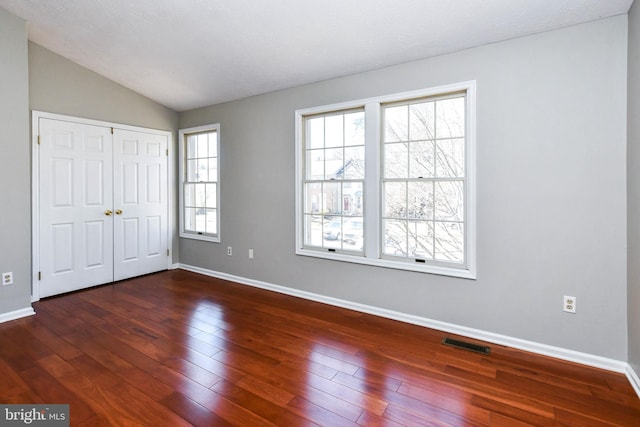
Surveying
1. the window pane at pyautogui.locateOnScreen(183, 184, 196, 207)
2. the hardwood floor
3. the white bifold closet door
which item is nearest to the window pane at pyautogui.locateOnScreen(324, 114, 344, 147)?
the hardwood floor

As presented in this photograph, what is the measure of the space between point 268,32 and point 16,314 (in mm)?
3593

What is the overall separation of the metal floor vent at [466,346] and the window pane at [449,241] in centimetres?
68

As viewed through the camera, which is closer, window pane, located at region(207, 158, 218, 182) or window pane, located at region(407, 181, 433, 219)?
window pane, located at region(407, 181, 433, 219)

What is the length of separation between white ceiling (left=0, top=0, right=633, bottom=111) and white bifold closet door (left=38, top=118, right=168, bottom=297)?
0.97 m

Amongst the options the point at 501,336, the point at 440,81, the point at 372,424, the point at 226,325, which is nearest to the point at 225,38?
the point at 440,81

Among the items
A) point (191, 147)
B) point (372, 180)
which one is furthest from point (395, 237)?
point (191, 147)

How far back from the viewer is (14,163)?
3.10 meters

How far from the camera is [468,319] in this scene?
2773 mm

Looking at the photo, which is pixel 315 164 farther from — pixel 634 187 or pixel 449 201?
pixel 634 187

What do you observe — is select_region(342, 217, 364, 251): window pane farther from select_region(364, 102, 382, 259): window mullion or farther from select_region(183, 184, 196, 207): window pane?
select_region(183, 184, 196, 207): window pane

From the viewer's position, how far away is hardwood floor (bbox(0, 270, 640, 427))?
5.90 feet

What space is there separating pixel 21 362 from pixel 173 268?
9.12ft

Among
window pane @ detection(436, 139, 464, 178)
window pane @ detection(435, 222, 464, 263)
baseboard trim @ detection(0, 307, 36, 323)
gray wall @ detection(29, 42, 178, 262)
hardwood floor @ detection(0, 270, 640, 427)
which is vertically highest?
gray wall @ detection(29, 42, 178, 262)

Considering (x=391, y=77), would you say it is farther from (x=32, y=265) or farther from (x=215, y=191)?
(x=32, y=265)
